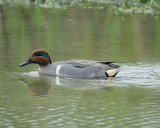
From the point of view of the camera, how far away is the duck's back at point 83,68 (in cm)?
1164

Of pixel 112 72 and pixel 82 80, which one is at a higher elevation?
pixel 112 72

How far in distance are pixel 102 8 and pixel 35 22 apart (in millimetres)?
5337

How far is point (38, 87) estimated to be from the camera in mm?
10734

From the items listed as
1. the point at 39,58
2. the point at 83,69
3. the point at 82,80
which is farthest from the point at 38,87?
the point at 39,58

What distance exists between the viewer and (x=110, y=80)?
11273mm

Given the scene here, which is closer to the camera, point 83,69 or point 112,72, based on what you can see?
point 112,72

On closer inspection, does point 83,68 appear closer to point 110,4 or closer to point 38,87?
point 38,87

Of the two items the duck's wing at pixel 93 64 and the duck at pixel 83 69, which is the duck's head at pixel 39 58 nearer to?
the duck at pixel 83 69

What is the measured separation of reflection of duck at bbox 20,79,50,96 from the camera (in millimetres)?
10081

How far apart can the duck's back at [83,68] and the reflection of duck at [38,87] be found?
1.89 ft

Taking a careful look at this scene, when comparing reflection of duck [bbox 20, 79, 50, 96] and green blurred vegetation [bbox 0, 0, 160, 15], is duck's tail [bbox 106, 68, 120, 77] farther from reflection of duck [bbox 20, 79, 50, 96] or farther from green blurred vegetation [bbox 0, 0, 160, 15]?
green blurred vegetation [bbox 0, 0, 160, 15]

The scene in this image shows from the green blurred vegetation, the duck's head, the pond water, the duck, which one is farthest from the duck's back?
the green blurred vegetation

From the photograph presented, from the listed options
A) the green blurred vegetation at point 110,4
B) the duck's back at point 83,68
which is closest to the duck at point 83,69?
the duck's back at point 83,68

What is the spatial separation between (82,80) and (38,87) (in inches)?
44.7
